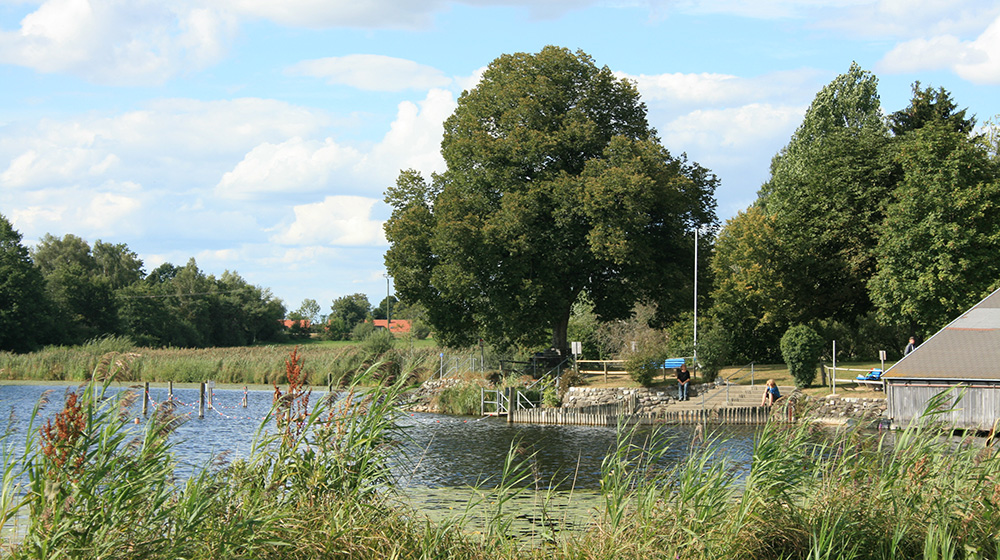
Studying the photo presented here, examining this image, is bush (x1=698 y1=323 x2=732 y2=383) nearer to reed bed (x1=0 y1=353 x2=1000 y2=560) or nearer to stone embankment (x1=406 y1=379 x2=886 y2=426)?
stone embankment (x1=406 y1=379 x2=886 y2=426)

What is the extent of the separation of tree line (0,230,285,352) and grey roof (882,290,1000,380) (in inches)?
2000

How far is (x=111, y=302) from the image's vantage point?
72.8m

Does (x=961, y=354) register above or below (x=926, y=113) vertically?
below

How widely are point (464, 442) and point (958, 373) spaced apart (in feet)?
48.0

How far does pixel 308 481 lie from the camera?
8.55 metres

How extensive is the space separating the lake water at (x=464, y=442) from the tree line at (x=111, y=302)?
30.2m

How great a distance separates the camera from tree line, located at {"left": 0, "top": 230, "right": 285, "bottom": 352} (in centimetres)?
6275

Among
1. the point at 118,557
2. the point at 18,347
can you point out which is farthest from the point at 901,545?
the point at 18,347

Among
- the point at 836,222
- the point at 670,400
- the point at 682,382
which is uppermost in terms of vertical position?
the point at 836,222

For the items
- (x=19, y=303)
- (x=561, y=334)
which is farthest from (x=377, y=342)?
(x=19, y=303)

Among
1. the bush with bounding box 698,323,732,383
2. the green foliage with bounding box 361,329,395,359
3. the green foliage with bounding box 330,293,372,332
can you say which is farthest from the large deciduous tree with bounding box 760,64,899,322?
the green foliage with bounding box 330,293,372,332

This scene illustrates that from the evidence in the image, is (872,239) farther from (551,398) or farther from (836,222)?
(551,398)

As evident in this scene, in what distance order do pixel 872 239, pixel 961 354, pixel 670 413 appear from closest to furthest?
→ pixel 961 354
pixel 670 413
pixel 872 239

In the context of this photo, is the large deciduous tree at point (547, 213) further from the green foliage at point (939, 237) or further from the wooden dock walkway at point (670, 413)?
the green foliage at point (939, 237)
